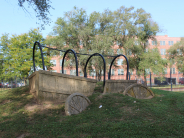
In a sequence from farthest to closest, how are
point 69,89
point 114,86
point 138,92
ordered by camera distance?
1. point 114,86
2. point 138,92
3. point 69,89

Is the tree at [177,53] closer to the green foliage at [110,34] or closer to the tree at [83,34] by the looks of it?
the green foliage at [110,34]

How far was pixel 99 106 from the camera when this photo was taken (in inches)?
283

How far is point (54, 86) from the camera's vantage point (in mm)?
7941

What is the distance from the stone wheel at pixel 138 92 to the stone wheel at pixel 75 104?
2.47 metres

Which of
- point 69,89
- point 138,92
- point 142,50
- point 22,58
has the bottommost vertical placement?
point 138,92

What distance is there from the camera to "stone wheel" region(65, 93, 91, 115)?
259 inches

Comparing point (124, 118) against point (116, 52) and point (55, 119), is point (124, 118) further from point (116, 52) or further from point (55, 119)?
point (116, 52)

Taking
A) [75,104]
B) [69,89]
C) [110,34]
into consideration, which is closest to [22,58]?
[110,34]

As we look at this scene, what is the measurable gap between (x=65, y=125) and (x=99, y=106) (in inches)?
84.6

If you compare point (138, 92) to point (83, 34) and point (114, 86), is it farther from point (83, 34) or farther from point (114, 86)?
point (83, 34)

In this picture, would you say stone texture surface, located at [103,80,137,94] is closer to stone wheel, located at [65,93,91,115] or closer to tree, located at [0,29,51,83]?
stone wheel, located at [65,93,91,115]

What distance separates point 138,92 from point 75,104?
3.85m

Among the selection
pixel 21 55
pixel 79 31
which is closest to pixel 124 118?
pixel 21 55

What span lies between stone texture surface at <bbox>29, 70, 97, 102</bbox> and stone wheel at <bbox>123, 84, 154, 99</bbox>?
2326 mm
